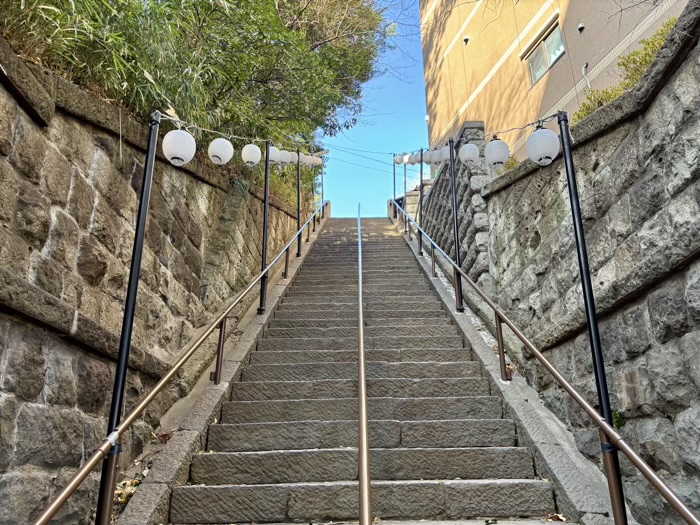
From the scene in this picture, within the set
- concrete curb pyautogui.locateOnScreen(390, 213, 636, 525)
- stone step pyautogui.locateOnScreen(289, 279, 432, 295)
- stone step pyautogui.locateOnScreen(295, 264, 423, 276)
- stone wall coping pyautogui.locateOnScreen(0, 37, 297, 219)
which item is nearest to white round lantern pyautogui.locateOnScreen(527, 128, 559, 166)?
concrete curb pyautogui.locateOnScreen(390, 213, 636, 525)

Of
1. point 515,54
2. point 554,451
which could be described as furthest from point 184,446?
point 515,54

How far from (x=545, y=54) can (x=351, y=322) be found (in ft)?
22.1

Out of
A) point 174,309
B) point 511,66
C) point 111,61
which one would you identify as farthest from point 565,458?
point 511,66

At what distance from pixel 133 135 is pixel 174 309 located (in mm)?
1467

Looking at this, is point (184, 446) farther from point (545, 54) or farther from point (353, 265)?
Result: point (545, 54)

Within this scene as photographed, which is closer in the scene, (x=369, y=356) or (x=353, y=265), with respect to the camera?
(x=369, y=356)

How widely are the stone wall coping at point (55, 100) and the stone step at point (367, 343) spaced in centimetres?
199

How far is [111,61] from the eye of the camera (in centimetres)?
333

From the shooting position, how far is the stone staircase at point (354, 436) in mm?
2611

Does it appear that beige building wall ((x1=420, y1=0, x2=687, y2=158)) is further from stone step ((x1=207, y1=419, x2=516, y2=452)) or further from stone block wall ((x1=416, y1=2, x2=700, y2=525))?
stone step ((x1=207, y1=419, x2=516, y2=452))

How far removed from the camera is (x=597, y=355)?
2.41m

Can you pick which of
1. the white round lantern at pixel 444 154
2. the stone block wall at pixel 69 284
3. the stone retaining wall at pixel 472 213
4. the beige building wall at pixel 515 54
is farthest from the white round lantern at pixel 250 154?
the white round lantern at pixel 444 154

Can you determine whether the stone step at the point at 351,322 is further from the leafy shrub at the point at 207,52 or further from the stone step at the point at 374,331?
the leafy shrub at the point at 207,52

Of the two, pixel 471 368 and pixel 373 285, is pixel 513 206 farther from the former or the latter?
pixel 373 285
